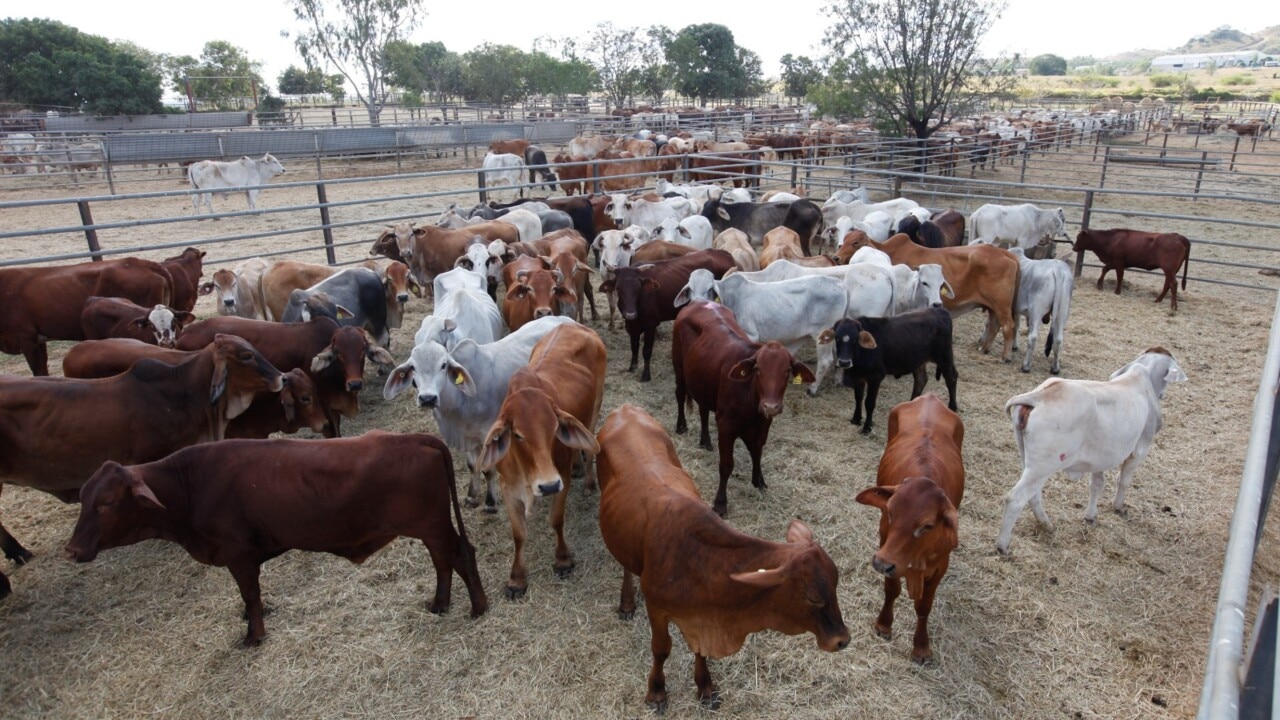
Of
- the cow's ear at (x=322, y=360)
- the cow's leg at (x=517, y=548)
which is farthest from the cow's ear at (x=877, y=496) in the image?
the cow's ear at (x=322, y=360)

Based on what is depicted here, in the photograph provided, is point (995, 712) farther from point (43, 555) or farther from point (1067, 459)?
point (43, 555)

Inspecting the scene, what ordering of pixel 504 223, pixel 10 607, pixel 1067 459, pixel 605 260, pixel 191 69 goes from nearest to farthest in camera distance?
pixel 10 607
pixel 1067 459
pixel 605 260
pixel 504 223
pixel 191 69

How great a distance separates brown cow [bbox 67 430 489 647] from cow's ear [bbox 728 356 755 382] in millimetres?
1977

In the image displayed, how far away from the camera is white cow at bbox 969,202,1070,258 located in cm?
1160

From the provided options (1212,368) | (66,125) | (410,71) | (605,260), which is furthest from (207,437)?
(410,71)

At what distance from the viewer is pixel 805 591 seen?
9.64 ft

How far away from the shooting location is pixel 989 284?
8.22m

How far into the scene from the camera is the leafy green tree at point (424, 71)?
170 feet

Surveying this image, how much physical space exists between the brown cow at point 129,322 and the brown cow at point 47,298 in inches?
23.0

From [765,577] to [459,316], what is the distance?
444 cm

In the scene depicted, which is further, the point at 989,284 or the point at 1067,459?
the point at 989,284

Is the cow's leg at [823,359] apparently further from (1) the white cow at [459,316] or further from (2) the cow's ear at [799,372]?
(1) the white cow at [459,316]

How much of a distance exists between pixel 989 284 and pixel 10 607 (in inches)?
348

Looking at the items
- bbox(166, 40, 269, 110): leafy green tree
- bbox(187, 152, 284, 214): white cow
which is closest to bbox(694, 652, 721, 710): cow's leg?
bbox(187, 152, 284, 214): white cow
